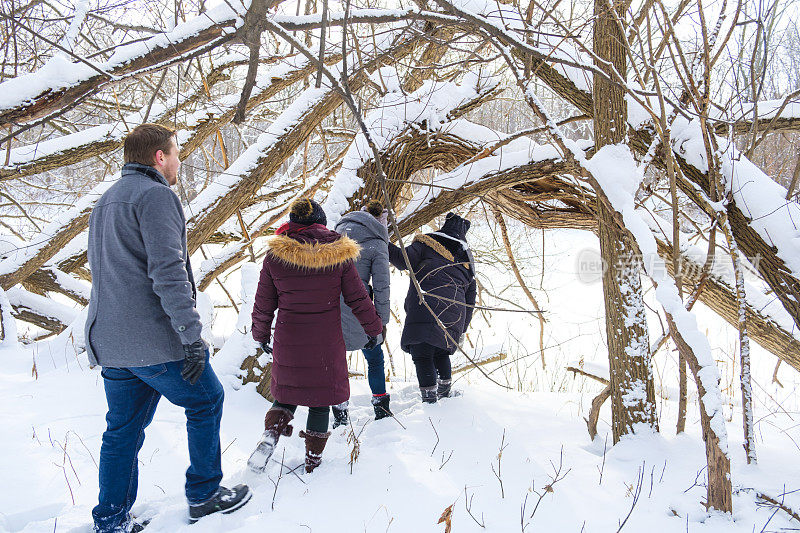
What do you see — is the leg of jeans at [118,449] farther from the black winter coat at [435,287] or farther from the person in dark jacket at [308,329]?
the black winter coat at [435,287]

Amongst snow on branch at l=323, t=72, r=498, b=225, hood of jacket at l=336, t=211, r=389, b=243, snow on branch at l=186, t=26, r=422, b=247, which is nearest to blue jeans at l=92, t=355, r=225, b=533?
hood of jacket at l=336, t=211, r=389, b=243

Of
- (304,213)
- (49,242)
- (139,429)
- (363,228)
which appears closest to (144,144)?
(304,213)

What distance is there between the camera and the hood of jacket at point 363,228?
3.07 metres

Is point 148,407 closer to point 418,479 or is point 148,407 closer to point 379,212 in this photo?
point 418,479

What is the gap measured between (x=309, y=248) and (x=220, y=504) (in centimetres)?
118

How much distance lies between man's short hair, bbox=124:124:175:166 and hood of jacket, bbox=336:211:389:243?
52.7 inches

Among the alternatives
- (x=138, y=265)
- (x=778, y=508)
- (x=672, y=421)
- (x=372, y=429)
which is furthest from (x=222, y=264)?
(x=778, y=508)

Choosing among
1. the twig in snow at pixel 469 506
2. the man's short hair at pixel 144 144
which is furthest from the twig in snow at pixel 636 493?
the man's short hair at pixel 144 144

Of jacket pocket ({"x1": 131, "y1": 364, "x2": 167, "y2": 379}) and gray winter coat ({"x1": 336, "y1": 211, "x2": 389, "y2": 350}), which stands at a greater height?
gray winter coat ({"x1": 336, "y1": 211, "x2": 389, "y2": 350})

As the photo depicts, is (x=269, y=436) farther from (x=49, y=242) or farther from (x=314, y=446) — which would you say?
(x=49, y=242)

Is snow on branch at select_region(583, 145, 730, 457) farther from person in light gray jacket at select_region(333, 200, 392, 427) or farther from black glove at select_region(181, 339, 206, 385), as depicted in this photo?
→ black glove at select_region(181, 339, 206, 385)

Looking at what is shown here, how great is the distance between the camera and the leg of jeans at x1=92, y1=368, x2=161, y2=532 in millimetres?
1839

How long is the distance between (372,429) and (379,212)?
4.66ft

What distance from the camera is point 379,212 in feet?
10.8
